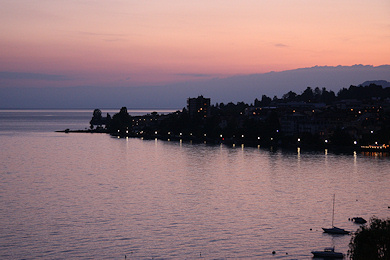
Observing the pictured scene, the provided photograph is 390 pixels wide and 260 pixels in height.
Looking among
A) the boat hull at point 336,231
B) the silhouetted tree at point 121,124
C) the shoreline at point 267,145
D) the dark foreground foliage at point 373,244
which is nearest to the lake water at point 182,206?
the boat hull at point 336,231

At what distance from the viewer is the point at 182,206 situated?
30.8 metres

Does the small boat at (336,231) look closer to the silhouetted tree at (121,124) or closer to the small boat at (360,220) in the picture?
the small boat at (360,220)

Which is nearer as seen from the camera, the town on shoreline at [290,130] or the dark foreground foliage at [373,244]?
the dark foreground foliage at [373,244]

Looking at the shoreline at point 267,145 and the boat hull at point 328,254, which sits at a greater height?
the shoreline at point 267,145

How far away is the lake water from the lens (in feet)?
74.5

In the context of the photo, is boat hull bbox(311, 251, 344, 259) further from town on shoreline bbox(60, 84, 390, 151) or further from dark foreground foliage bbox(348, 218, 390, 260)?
town on shoreline bbox(60, 84, 390, 151)

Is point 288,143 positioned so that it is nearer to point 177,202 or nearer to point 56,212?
point 177,202

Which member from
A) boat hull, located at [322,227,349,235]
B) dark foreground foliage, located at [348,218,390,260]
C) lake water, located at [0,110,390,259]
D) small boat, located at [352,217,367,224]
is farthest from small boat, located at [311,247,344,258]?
small boat, located at [352,217,367,224]

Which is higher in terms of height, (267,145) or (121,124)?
(121,124)

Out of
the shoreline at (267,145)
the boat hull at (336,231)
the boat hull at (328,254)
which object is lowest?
the boat hull at (328,254)

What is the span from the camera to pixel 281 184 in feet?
130

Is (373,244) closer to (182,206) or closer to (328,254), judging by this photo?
(328,254)

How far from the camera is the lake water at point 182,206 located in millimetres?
22703

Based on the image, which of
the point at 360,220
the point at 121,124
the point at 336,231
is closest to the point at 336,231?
the point at 336,231
